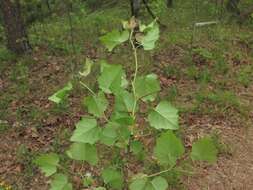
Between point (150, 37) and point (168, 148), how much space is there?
47 centimetres

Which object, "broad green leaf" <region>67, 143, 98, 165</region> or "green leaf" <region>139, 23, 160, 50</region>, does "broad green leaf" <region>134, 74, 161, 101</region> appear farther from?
"broad green leaf" <region>67, 143, 98, 165</region>

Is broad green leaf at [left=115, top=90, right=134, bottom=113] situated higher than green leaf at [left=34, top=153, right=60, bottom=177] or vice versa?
broad green leaf at [left=115, top=90, right=134, bottom=113]

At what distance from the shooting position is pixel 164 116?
1541 mm

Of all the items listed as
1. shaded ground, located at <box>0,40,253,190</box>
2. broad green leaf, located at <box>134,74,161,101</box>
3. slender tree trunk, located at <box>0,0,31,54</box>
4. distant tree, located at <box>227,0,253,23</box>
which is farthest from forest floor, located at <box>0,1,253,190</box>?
broad green leaf, located at <box>134,74,161,101</box>

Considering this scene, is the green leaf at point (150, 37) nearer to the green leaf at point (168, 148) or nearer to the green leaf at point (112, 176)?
the green leaf at point (168, 148)

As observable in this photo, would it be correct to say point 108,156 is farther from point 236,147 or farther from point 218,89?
point 218,89

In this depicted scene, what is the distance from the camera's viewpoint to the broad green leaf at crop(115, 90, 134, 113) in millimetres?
1592

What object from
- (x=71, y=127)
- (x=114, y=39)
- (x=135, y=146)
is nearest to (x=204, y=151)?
(x=135, y=146)

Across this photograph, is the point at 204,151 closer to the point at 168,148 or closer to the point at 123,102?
the point at 168,148

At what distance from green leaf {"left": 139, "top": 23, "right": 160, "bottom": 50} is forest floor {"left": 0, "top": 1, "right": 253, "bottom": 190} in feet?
12.1

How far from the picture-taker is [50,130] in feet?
22.6

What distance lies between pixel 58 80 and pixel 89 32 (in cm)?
320

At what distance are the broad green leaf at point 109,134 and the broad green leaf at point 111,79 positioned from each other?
147mm

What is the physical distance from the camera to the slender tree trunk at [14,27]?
31.0 ft
